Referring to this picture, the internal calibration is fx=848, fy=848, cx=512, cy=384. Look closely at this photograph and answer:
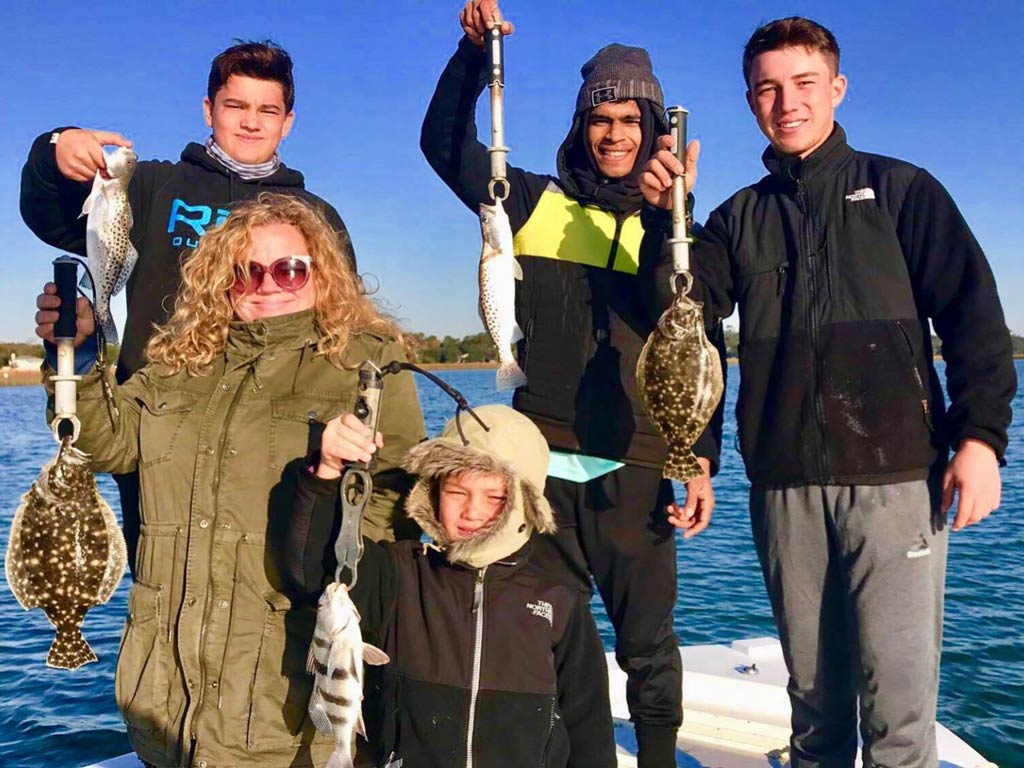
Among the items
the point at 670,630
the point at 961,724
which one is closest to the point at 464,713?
the point at 670,630

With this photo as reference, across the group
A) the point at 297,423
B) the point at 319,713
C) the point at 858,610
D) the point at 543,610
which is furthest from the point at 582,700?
the point at 297,423

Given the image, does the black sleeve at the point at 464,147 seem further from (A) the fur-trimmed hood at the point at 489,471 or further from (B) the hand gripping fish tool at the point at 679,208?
(A) the fur-trimmed hood at the point at 489,471

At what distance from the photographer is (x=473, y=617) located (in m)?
3.39

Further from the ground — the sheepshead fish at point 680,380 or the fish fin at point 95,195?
the fish fin at point 95,195

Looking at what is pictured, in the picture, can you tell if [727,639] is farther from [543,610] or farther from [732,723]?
[543,610]

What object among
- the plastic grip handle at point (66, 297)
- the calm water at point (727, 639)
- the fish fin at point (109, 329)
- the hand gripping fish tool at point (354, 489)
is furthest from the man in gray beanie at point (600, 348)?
the calm water at point (727, 639)

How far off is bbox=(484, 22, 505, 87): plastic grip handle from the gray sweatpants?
7.46 feet

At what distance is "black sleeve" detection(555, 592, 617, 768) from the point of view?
3.51m

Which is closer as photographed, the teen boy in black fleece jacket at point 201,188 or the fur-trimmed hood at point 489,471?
the fur-trimmed hood at point 489,471

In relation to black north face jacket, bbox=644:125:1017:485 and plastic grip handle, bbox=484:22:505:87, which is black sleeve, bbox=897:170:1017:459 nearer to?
black north face jacket, bbox=644:125:1017:485

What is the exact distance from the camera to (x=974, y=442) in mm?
3492

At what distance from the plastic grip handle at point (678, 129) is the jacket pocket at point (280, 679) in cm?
245

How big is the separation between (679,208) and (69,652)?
3051mm

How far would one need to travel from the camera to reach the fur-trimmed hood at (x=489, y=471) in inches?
134
